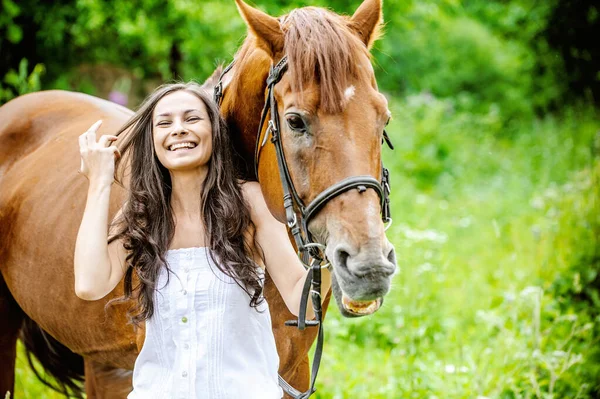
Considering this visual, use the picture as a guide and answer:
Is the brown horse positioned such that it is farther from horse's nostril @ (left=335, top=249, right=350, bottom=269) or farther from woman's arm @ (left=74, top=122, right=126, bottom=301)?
woman's arm @ (left=74, top=122, right=126, bottom=301)

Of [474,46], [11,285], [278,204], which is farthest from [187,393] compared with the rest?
[474,46]

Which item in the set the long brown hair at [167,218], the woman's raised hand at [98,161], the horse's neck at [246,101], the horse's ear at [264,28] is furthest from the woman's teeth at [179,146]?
the horse's ear at [264,28]

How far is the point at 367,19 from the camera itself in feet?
6.67

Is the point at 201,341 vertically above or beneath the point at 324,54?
beneath

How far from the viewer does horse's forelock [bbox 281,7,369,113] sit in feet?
5.63

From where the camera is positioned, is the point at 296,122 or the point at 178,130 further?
the point at 178,130

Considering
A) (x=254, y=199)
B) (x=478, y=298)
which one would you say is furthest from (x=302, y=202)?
(x=478, y=298)

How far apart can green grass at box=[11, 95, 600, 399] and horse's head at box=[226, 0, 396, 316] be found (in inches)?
60.8

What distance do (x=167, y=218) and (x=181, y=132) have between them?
292 millimetres

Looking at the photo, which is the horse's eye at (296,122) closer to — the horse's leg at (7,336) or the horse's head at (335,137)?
the horse's head at (335,137)

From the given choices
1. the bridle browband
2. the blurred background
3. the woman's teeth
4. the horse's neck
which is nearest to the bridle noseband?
the bridle browband

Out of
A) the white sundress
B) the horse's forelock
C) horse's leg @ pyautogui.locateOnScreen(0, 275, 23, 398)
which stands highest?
the horse's forelock

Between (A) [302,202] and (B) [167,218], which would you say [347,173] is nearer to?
(A) [302,202]

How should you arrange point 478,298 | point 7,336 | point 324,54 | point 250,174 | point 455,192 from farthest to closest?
point 455,192, point 478,298, point 7,336, point 250,174, point 324,54
